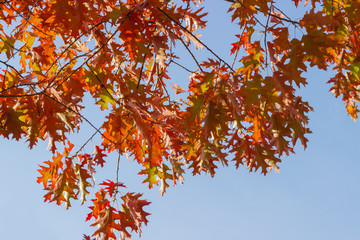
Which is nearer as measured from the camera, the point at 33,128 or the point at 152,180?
the point at 33,128

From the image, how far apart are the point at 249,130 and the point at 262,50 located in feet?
2.06

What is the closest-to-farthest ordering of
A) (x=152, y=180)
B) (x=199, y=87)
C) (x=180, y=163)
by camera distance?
(x=199, y=87) → (x=152, y=180) → (x=180, y=163)

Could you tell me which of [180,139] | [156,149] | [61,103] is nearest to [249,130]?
[180,139]

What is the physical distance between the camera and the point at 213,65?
2902 mm

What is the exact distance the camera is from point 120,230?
2.88 meters

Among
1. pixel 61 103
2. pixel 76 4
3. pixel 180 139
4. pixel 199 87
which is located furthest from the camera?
pixel 180 139

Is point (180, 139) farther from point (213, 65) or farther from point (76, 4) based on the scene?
point (76, 4)

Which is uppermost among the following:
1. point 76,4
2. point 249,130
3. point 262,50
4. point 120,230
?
point 262,50

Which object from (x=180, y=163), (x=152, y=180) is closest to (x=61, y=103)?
(x=152, y=180)

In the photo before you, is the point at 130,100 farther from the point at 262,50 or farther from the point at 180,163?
the point at 180,163

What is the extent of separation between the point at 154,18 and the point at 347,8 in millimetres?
1390

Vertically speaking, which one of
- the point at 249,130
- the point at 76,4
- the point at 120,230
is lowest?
the point at 120,230

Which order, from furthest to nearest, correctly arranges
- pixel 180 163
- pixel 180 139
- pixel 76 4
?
pixel 180 163 → pixel 180 139 → pixel 76 4

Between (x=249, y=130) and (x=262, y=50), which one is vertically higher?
(x=262, y=50)
